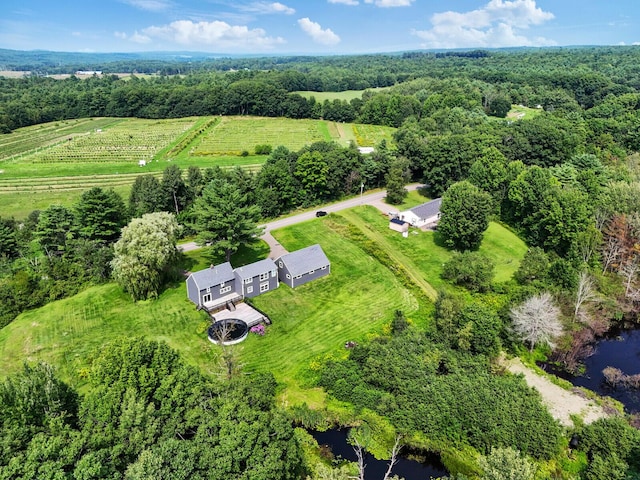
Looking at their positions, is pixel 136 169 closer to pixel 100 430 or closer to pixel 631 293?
pixel 100 430

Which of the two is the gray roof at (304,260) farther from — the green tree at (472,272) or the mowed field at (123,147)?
the mowed field at (123,147)

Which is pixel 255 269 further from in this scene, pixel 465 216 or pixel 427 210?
pixel 427 210

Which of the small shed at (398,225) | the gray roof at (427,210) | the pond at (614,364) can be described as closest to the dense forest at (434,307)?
the pond at (614,364)

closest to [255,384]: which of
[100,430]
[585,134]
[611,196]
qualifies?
[100,430]

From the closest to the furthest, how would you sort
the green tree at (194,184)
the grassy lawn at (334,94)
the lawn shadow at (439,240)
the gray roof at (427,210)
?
the lawn shadow at (439,240) → the green tree at (194,184) → the gray roof at (427,210) → the grassy lawn at (334,94)

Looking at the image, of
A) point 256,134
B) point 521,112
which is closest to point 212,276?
point 256,134

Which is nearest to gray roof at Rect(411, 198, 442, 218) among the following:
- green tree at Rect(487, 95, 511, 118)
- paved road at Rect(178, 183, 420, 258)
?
paved road at Rect(178, 183, 420, 258)
